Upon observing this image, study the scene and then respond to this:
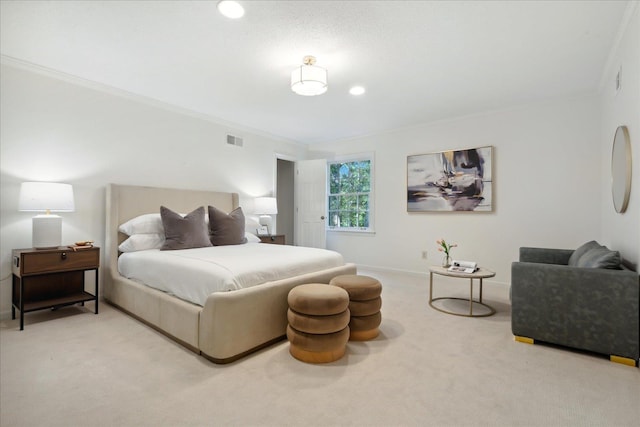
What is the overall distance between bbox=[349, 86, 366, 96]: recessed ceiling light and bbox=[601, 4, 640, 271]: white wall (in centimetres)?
216

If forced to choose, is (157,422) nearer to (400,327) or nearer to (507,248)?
(400,327)

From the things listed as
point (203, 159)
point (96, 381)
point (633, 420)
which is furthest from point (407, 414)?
point (203, 159)

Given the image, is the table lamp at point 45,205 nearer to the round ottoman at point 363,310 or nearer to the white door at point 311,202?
the round ottoman at point 363,310

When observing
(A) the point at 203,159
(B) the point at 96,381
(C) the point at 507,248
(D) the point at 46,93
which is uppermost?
(D) the point at 46,93

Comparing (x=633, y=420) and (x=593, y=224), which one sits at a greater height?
(x=593, y=224)

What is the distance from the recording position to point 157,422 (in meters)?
1.44

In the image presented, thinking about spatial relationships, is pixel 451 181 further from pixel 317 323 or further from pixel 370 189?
pixel 317 323

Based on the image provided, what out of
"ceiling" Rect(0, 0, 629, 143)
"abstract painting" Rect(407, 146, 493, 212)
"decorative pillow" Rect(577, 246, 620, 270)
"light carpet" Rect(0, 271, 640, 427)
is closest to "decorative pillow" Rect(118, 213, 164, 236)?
"light carpet" Rect(0, 271, 640, 427)

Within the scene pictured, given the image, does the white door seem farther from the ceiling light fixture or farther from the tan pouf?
the tan pouf

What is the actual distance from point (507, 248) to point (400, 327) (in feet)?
7.83

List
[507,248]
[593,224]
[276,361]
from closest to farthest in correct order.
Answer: [276,361], [593,224], [507,248]

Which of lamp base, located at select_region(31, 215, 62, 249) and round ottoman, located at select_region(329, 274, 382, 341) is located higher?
lamp base, located at select_region(31, 215, 62, 249)

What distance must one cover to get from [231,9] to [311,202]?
3.89 metres

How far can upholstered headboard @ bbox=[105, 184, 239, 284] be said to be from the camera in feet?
10.9
